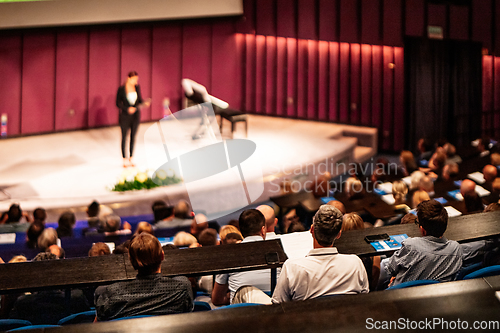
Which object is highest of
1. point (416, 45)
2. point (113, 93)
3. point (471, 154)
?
point (416, 45)

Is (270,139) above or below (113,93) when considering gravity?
below

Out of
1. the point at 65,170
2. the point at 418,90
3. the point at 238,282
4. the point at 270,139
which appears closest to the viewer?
the point at 238,282

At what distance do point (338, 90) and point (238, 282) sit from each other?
7.95 m

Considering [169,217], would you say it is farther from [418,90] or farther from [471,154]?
[418,90]

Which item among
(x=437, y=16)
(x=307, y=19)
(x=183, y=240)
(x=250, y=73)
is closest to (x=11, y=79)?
(x=250, y=73)

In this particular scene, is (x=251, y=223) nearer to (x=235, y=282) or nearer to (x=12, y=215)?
(x=235, y=282)

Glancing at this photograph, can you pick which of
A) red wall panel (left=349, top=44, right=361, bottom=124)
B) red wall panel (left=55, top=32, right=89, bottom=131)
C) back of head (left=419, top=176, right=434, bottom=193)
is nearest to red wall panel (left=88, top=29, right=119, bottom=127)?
red wall panel (left=55, top=32, right=89, bottom=131)

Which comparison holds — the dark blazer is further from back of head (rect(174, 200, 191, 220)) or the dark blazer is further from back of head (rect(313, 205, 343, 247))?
back of head (rect(313, 205, 343, 247))

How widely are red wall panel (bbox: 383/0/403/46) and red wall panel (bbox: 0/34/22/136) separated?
239 inches

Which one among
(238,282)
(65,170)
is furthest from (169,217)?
(65,170)

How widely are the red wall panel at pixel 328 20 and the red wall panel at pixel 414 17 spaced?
124cm

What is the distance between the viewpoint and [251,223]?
9.40ft

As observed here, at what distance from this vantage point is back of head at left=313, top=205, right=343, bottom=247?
2.29m

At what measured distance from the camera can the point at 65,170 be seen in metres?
7.10
